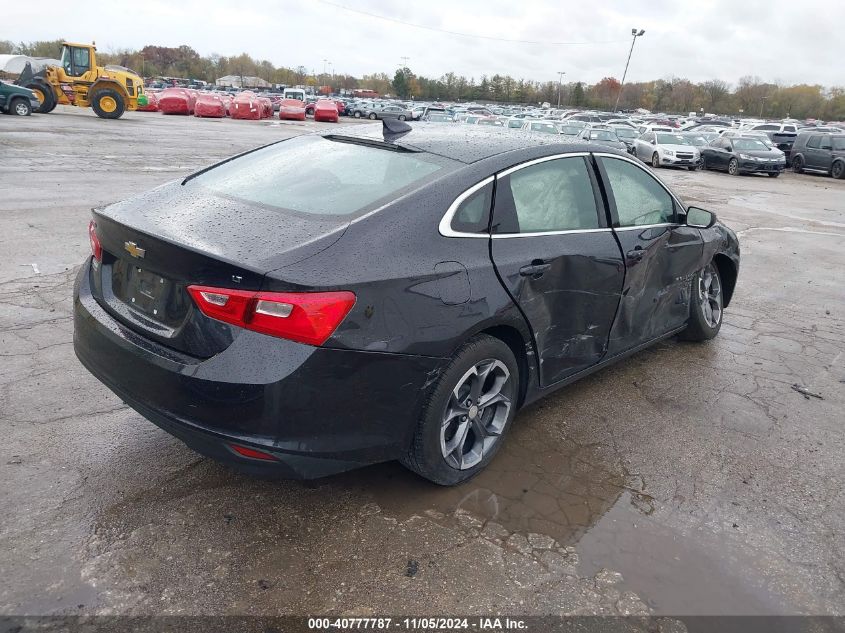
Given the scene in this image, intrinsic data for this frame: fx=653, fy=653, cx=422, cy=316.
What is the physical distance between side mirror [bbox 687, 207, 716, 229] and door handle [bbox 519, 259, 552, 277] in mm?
1803

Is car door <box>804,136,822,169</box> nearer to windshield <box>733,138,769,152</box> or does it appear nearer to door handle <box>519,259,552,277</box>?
windshield <box>733,138,769,152</box>

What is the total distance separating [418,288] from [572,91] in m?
129

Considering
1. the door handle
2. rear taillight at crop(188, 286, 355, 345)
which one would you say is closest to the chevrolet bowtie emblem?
rear taillight at crop(188, 286, 355, 345)

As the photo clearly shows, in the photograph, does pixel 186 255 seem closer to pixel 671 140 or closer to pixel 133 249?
pixel 133 249

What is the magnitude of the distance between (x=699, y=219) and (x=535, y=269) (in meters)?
2.00

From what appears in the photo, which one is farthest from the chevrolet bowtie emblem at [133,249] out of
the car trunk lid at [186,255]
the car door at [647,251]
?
the car door at [647,251]

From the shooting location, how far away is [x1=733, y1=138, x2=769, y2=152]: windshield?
2480cm

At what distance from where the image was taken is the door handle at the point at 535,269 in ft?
10.5

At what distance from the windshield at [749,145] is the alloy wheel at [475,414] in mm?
25400

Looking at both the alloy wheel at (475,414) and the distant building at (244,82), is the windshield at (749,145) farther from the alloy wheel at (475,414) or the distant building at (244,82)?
the distant building at (244,82)

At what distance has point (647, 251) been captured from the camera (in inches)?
164

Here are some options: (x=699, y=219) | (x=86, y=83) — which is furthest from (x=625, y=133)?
(x=699, y=219)

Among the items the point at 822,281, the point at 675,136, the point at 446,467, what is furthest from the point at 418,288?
the point at 675,136

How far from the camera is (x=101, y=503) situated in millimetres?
2906
